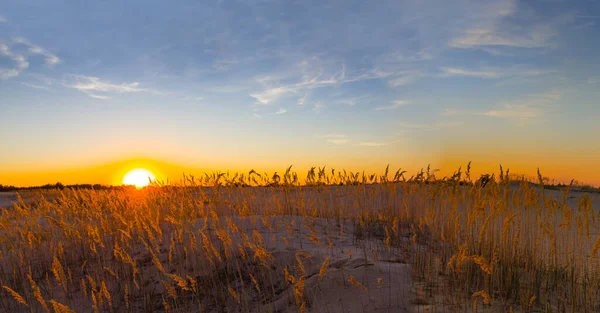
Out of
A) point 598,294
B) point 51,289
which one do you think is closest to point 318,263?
point 598,294

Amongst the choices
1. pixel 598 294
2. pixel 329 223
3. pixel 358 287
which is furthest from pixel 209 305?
pixel 598 294

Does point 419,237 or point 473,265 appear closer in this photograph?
point 473,265

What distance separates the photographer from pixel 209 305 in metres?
4.81

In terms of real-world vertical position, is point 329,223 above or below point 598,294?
above

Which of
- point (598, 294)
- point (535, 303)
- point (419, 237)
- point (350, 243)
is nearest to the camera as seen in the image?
point (535, 303)

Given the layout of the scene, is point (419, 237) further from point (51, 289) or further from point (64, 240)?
point (64, 240)

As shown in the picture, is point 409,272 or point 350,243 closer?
point 409,272

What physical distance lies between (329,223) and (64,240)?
4.16 meters

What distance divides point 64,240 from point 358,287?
5.12m

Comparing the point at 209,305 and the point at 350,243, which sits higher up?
the point at 350,243

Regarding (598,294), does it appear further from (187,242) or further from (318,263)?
(187,242)

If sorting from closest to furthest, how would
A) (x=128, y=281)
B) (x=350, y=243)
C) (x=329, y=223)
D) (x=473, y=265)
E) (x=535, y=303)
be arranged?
1. (x=535, y=303)
2. (x=473, y=265)
3. (x=128, y=281)
4. (x=350, y=243)
5. (x=329, y=223)

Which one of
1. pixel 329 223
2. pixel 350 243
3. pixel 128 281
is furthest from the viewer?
pixel 329 223

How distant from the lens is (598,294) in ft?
14.4
